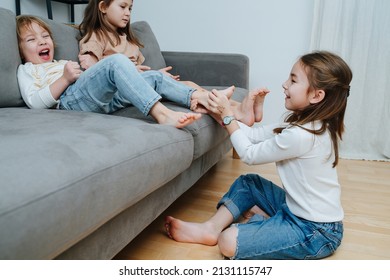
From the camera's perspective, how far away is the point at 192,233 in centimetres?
112

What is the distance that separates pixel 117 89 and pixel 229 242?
2.04ft

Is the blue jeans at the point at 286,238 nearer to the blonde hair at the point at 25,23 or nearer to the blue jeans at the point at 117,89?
the blue jeans at the point at 117,89

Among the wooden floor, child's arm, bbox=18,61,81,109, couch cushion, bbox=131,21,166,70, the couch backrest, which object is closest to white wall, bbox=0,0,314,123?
couch cushion, bbox=131,21,166,70

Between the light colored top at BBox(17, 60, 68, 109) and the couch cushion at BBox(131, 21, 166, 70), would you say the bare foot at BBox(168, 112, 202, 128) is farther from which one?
the couch cushion at BBox(131, 21, 166, 70)

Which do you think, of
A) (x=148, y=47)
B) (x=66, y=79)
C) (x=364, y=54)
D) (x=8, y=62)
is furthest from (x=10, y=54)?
(x=364, y=54)

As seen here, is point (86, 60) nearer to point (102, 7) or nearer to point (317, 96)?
point (102, 7)

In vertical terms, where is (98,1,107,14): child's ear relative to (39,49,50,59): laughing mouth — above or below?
above

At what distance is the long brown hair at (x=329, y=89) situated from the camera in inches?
39.9

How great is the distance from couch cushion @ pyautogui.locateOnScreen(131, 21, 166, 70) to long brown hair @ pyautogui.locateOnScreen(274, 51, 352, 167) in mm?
1131

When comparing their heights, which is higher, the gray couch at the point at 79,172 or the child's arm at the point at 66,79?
the child's arm at the point at 66,79

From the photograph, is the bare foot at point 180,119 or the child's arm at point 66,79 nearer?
the bare foot at point 180,119

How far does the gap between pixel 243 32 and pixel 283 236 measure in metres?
1.75

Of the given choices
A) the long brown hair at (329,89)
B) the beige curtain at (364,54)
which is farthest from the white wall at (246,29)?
the long brown hair at (329,89)

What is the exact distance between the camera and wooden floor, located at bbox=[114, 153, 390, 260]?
107cm
